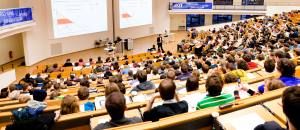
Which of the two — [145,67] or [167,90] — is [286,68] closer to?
[167,90]

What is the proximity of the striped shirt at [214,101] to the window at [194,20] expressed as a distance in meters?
27.4

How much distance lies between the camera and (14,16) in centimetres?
1399

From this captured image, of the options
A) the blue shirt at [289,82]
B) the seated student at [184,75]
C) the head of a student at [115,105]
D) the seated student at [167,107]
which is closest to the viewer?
the head of a student at [115,105]

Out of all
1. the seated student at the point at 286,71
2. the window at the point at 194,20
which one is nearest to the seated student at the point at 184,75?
the seated student at the point at 286,71

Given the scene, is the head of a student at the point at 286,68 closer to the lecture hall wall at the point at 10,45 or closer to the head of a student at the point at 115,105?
the head of a student at the point at 115,105

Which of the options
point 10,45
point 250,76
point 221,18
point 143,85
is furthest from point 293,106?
point 221,18

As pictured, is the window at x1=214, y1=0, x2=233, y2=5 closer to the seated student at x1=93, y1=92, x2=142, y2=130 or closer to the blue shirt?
the blue shirt

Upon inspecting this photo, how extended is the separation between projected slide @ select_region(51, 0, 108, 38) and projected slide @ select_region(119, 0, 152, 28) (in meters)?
1.61

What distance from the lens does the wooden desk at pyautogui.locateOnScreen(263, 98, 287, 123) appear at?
101 inches

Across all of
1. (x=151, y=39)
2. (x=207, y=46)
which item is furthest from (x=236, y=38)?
(x=151, y=39)

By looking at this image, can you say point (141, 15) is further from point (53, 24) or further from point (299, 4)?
point (299, 4)

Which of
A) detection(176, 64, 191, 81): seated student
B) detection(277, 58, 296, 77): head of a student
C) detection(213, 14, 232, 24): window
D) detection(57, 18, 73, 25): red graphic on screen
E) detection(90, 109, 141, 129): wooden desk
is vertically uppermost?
detection(213, 14, 232, 24): window

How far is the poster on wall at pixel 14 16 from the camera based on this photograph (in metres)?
13.0

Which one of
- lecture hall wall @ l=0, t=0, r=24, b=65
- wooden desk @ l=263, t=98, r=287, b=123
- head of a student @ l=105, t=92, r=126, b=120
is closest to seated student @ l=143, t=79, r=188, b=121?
head of a student @ l=105, t=92, r=126, b=120
